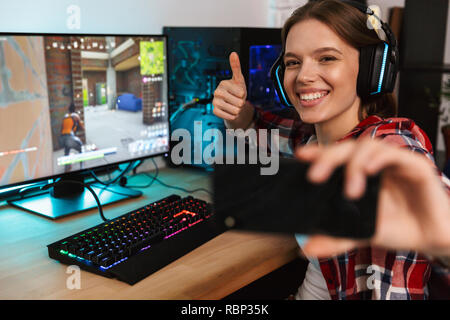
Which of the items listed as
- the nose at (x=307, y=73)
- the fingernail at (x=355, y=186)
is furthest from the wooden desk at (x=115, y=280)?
the fingernail at (x=355, y=186)

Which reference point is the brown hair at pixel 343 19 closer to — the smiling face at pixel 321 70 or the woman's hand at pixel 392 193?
the smiling face at pixel 321 70

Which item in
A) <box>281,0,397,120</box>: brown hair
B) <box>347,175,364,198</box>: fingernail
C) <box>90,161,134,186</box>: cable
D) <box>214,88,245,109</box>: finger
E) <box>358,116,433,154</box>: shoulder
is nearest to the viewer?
<box>347,175,364,198</box>: fingernail

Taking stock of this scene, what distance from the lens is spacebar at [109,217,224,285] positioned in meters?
0.83

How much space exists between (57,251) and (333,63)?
2.28 ft

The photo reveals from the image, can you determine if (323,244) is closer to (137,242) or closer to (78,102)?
(137,242)

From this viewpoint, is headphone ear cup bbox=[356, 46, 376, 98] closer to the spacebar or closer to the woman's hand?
the spacebar

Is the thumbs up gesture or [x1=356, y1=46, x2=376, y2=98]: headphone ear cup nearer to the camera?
[x1=356, y1=46, x2=376, y2=98]: headphone ear cup

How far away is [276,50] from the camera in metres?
1.64

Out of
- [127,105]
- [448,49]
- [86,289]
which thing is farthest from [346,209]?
[448,49]

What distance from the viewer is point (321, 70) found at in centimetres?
96

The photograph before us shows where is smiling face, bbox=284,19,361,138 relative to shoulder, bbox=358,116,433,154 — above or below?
above

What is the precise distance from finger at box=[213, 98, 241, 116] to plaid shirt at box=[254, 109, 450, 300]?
273 mm

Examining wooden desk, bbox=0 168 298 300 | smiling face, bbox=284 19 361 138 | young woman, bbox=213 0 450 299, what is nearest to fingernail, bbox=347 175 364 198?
young woman, bbox=213 0 450 299

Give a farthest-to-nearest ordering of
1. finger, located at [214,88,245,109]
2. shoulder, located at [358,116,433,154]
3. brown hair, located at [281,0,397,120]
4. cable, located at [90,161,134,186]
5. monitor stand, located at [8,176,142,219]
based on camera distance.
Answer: cable, located at [90,161,134,186], monitor stand, located at [8,176,142,219], finger, located at [214,88,245,109], brown hair, located at [281,0,397,120], shoulder, located at [358,116,433,154]
